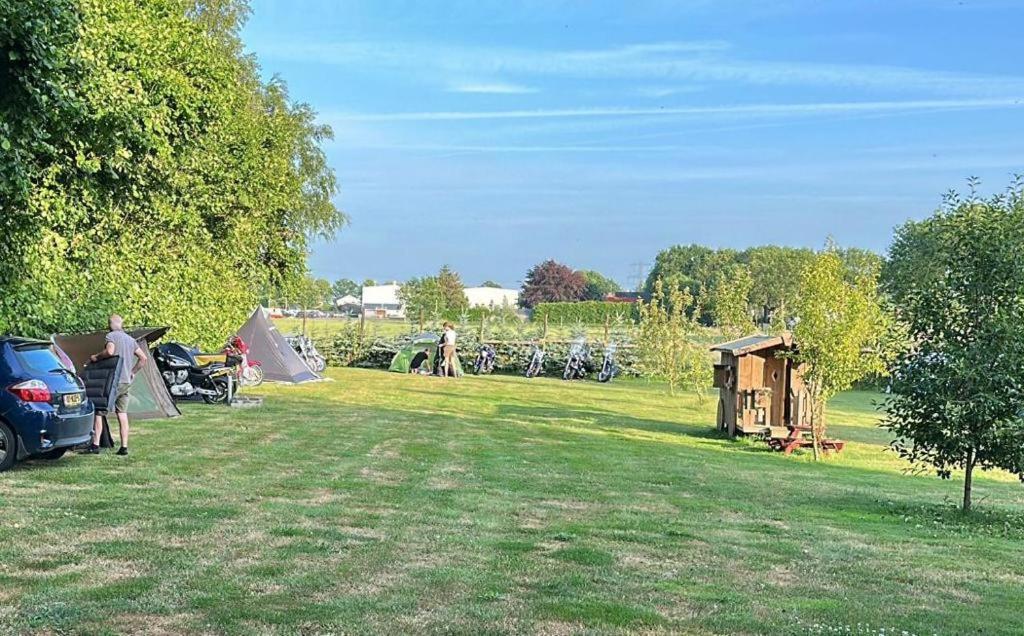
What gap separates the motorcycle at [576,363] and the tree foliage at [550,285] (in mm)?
50261

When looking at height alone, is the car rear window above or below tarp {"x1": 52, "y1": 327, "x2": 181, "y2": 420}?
above

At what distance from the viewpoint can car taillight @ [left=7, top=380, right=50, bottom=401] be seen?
10.4 metres

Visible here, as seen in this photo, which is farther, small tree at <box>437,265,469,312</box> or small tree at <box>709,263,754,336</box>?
small tree at <box>437,265,469,312</box>

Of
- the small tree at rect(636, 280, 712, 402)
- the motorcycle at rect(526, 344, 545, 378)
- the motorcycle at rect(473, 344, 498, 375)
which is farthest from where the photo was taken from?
the motorcycle at rect(473, 344, 498, 375)

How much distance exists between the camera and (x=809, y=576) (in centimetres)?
670

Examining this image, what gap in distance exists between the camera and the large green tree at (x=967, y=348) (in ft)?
33.4

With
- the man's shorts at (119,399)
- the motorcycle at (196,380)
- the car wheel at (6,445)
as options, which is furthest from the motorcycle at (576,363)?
the car wheel at (6,445)

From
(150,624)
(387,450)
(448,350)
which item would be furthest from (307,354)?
(150,624)

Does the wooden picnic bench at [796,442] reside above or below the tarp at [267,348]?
below

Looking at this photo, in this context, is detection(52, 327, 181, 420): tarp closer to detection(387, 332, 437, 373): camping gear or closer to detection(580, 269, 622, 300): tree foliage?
detection(387, 332, 437, 373): camping gear

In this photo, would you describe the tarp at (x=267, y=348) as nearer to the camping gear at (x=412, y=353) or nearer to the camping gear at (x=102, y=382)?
the camping gear at (x=412, y=353)

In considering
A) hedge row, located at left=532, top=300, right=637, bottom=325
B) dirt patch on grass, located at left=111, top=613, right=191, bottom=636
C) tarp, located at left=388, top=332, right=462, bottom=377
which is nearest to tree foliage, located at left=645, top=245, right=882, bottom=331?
hedge row, located at left=532, top=300, right=637, bottom=325

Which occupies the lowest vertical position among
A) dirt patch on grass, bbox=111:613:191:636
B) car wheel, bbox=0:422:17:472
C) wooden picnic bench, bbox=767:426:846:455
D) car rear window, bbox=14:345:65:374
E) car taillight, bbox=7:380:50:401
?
wooden picnic bench, bbox=767:426:846:455

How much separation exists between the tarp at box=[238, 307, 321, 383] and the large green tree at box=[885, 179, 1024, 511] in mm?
20918
